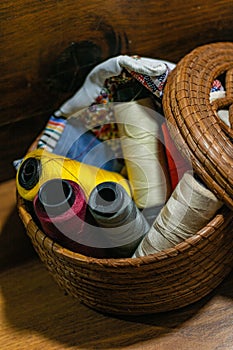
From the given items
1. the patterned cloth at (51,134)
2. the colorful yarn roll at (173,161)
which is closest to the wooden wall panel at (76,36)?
the patterned cloth at (51,134)

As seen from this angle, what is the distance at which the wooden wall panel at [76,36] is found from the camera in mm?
937

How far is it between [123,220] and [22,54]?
36 centimetres

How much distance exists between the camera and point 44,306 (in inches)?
37.8

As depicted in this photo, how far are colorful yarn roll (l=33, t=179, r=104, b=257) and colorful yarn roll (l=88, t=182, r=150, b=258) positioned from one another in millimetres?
22

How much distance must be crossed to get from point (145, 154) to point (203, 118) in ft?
0.49

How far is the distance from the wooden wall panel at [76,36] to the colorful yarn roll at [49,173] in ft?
0.53

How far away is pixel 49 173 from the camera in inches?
33.4

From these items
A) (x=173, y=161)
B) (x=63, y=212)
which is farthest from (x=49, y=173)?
(x=173, y=161)

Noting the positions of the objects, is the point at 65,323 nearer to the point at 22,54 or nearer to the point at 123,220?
the point at 123,220

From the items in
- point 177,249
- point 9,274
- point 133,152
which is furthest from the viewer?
point 9,274

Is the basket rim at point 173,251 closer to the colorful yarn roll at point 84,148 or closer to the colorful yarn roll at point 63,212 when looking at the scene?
the colorful yarn roll at point 63,212

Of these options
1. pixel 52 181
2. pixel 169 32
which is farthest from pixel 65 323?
pixel 169 32

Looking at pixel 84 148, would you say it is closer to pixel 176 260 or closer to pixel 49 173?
pixel 49 173

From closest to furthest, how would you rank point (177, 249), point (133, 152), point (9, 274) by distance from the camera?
point (177, 249) → point (133, 152) → point (9, 274)
